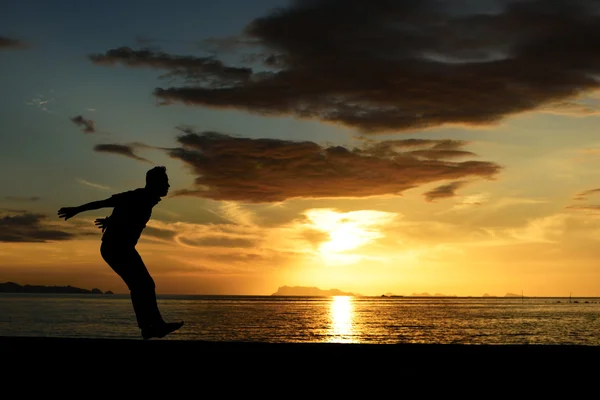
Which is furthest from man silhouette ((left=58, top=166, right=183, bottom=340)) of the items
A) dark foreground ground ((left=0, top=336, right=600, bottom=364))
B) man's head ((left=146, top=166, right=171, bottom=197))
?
dark foreground ground ((left=0, top=336, right=600, bottom=364))

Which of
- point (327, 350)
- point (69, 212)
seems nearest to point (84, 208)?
point (69, 212)

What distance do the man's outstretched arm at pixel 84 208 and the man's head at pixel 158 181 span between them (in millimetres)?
528

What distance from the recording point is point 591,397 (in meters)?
4.20

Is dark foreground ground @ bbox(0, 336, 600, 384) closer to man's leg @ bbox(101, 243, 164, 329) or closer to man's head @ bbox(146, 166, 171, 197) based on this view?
man's leg @ bbox(101, 243, 164, 329)

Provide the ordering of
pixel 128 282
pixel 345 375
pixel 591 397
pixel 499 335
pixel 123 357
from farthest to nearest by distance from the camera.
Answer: pixel 499 335 < pixel 128 282 < pixel 123 357 < pixel 345 375 < pixel 591 397

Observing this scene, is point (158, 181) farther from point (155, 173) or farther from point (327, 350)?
point (327, 350)

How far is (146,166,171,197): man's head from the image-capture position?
7191 mm

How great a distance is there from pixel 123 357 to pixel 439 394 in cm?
331

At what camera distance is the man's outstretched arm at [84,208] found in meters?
6.91

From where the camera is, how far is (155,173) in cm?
722

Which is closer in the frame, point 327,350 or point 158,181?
point 327,350

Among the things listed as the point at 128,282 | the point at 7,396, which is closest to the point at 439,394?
the point at 7,396

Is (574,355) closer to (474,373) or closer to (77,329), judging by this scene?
(474,373)

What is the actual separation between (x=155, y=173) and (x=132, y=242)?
35.6 inches
